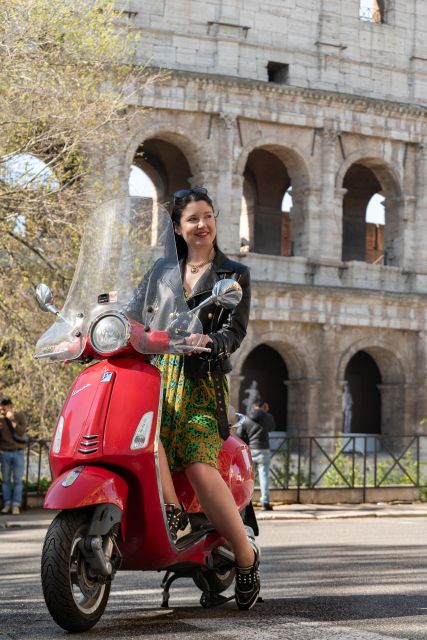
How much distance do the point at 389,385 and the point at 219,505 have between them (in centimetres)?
2796

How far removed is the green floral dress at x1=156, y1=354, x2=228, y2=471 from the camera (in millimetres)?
5422

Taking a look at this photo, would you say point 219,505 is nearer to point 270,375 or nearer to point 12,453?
point 12,453

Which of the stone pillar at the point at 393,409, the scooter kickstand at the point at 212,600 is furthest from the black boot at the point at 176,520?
the stone pillar at the point at 393,409

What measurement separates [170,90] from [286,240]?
772 cm

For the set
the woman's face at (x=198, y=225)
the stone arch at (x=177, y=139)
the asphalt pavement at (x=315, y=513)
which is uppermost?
the stone arch at (x=177, y=139)

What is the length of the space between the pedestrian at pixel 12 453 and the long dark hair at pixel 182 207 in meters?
10.5

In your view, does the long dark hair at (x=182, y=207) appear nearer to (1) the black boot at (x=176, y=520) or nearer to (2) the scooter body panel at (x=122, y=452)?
(2) the scooter body panel at (x=122, y=452)

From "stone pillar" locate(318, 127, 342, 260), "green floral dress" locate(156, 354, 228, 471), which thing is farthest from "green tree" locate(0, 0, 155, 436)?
"stone pillar" locate(318, 127, 342, 260)

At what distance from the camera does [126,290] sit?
219 inches

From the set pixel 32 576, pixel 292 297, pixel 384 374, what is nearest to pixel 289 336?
pixel 292 297

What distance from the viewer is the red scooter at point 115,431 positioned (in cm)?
488

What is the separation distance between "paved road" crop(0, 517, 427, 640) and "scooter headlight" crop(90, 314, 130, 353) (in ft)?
3.73

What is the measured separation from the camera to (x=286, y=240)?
36.1 m

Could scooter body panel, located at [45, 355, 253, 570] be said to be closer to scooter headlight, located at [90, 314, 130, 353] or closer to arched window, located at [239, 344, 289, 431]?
scooter headlight, located at [90, 314, 130, 353]
